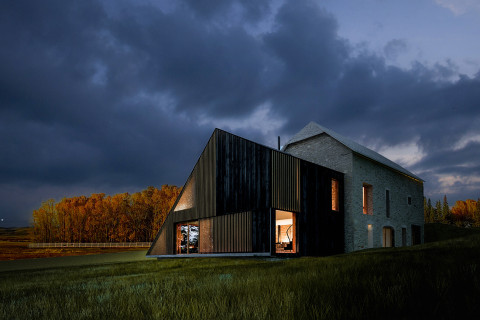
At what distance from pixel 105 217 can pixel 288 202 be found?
174ft

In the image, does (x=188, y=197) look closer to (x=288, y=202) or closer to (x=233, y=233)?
(x=233, y=233)

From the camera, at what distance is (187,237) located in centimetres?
Result: 2255

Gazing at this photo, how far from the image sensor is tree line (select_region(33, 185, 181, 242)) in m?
57.2

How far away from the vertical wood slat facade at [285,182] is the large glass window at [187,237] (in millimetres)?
7505

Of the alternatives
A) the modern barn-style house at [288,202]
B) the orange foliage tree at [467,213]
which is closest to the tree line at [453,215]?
the orange foliage tree at [467,213]

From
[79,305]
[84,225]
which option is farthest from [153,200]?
[79,305]

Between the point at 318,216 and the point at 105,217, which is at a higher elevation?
the point at 318,216

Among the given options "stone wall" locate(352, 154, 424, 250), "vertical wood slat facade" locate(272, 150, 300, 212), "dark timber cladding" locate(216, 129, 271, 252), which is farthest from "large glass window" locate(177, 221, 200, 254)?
"stone wall" locate(352, 154, 424, 250)

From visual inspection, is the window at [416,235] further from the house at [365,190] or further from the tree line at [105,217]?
the tree line at [105,217]

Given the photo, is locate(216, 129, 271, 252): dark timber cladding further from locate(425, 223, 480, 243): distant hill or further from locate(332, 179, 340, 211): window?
locate(425, 223, 480, 243): distant hill

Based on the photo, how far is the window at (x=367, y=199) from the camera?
72.0ft

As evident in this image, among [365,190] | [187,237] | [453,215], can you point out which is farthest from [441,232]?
[453,215]

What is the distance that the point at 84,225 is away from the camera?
209 ft

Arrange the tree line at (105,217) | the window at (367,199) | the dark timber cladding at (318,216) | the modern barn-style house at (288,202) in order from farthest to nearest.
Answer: the tree line at (105,217), the window at (367,199), the dark timber cladding at (318,216), the modern barn-style house at (288,202)
